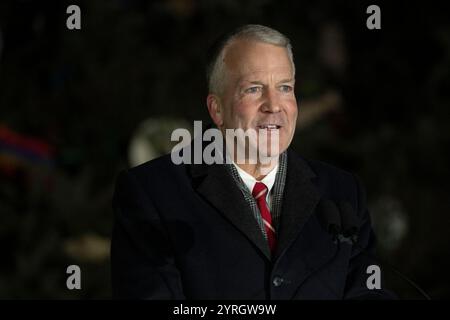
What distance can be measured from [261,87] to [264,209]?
26 centimetres

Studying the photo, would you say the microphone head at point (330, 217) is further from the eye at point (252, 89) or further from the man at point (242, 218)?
the eye at point (252, 89)

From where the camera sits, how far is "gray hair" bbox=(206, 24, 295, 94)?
70.0 inches

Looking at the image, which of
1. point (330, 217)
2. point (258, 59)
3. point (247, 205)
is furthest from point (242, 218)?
point (258, 59)

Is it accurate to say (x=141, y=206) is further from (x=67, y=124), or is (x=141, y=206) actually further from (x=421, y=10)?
(x=421, y=10)

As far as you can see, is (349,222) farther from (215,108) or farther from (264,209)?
(215,108)

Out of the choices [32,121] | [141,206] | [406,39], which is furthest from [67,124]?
[141,206]

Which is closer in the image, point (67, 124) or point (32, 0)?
point (32, 0)

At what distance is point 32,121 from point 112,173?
0.66 meters

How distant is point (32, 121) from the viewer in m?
6.18

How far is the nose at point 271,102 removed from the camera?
5.86 ft

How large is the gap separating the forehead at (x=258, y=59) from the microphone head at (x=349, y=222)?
30 cm

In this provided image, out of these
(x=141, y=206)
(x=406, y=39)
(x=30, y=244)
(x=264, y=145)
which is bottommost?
(x=30, y=244)

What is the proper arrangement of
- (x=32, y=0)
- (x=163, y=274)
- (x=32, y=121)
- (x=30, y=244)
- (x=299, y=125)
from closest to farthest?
1. (x=163, y=274)
2. (x=30, y=244)
3. (x=32, y=0)
4. (x=32, y=121)
5. (x=299, y=125)

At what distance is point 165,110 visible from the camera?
6223 mm
